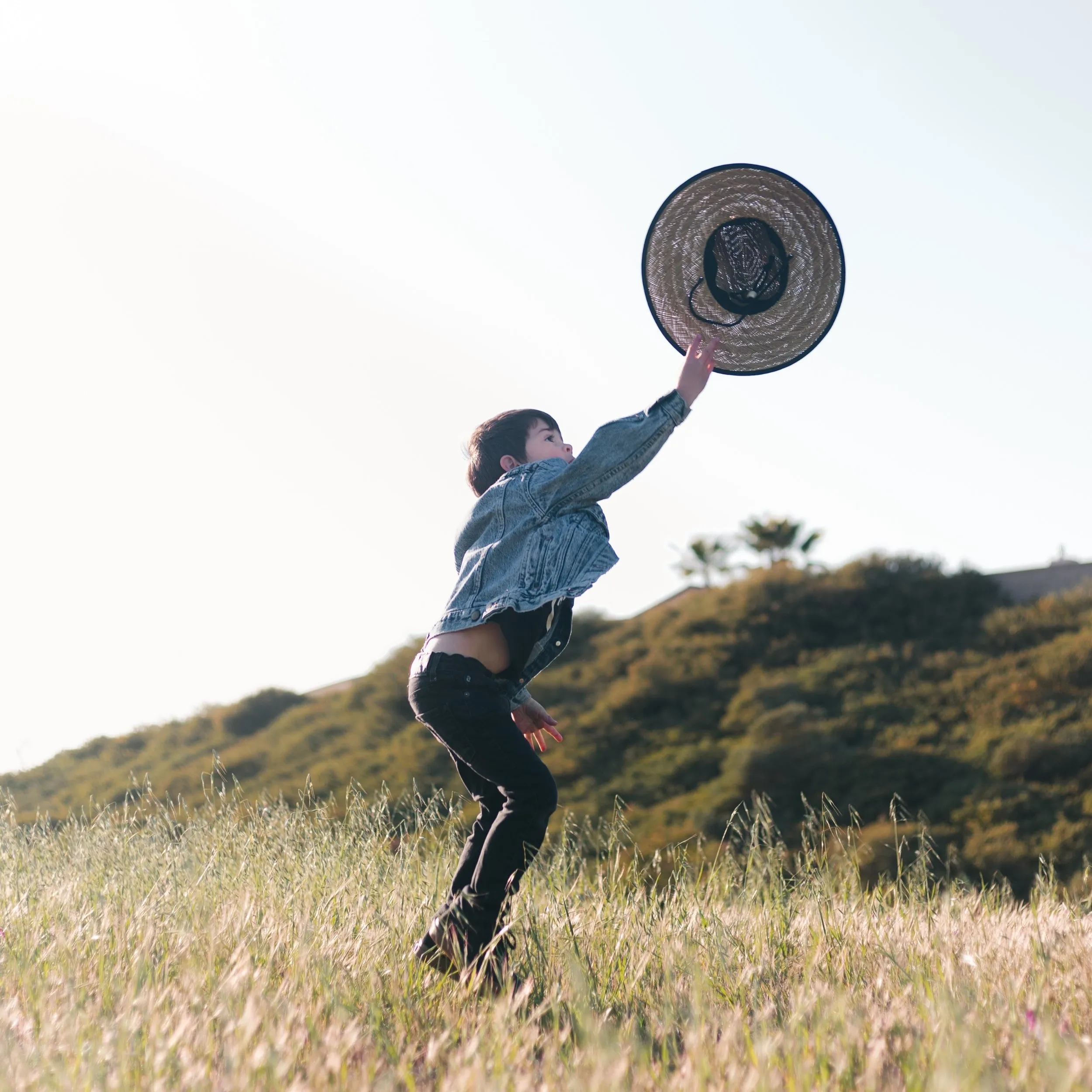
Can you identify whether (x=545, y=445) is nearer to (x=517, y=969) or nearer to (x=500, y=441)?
(x=500, y=441)

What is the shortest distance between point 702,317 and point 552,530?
3.43 ft

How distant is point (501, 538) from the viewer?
3285 millimetres

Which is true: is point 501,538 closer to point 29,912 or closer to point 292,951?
point 292,951

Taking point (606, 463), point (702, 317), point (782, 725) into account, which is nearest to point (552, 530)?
point (606, 463)

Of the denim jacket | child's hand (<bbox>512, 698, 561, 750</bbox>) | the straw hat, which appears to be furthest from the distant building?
the denim jacket

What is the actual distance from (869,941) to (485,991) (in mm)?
1313

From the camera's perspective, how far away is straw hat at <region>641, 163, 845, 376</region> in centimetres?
375

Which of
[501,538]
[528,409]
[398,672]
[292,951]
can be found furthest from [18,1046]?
[398,672]

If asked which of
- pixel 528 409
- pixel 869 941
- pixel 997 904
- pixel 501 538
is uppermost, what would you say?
pixel 528 409

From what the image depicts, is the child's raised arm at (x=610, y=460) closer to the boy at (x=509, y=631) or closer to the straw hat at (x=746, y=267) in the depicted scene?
the boy at (x=509, y=631)

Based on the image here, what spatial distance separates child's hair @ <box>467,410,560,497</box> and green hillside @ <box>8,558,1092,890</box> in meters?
A: 11.4

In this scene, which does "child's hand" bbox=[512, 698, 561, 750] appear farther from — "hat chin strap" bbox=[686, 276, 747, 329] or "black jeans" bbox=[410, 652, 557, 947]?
"hat chin strap" bbox=[686, 276, 747, 329]

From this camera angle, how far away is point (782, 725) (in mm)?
16500

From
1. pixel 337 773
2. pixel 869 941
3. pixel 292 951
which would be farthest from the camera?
pixel 337 773
